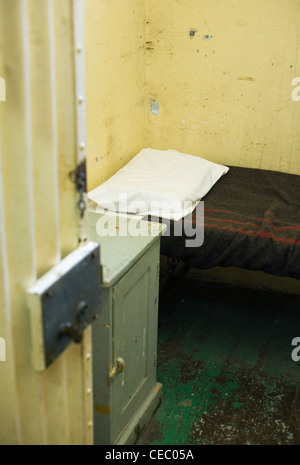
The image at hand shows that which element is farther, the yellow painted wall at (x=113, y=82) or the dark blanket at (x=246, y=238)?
the yellow painted wall at (x=113, y=82)

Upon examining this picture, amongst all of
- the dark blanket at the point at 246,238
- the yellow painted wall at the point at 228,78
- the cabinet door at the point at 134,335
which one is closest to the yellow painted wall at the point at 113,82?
the yellow painted wall at the point at 228,78

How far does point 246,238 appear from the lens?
2.40 metres

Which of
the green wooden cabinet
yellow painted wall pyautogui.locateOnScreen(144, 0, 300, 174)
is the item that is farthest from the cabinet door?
yellow painted wall pyautogui.locateOnScreen(144, 0, 300, 174)

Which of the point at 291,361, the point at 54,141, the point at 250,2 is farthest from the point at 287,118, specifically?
the point at 54,141

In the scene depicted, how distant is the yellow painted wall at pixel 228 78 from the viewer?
2979 millimetres

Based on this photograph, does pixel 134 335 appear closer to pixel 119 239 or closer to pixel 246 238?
pixel 119 239

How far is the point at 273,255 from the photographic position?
237 cm

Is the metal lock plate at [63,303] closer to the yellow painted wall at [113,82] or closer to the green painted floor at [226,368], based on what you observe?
the green painted floor at [226,368]

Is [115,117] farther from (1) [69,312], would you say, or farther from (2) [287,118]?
(1) [69,312]

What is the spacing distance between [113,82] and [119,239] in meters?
1.20

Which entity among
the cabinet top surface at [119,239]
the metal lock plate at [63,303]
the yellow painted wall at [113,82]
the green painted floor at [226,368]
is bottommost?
the green painted floor at [226,368]

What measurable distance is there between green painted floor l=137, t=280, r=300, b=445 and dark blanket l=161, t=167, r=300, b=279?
1.76ft

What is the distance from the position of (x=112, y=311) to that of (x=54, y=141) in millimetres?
762

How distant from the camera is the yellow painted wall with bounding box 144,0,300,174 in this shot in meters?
2.98
